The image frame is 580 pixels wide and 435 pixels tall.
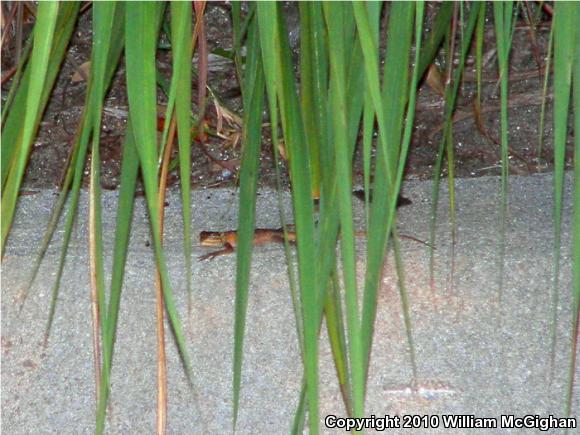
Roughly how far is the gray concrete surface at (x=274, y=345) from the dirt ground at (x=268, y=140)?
1.49 ft

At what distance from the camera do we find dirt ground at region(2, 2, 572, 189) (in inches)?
86.7

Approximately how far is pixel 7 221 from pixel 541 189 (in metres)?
1.25

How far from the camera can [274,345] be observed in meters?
1.56

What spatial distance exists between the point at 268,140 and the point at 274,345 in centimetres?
88

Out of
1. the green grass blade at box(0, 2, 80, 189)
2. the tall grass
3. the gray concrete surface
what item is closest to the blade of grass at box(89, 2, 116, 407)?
the tall grass

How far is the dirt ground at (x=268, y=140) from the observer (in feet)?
7.23

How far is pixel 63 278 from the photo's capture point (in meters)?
1.68

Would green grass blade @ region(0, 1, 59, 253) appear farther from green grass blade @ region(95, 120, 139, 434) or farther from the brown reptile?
the brown reptile

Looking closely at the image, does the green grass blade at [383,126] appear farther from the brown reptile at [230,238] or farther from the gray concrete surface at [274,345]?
the brown reptile at [230,238]

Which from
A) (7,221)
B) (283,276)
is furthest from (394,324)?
(7,221)

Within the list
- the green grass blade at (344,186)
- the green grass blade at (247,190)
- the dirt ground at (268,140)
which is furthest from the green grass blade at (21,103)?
the dirt ground at (268,140)

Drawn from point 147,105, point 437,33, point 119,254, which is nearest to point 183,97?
point 147,105

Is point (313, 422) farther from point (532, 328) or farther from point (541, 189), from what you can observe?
point (541, 189)

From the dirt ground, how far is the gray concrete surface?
45 centimetres
